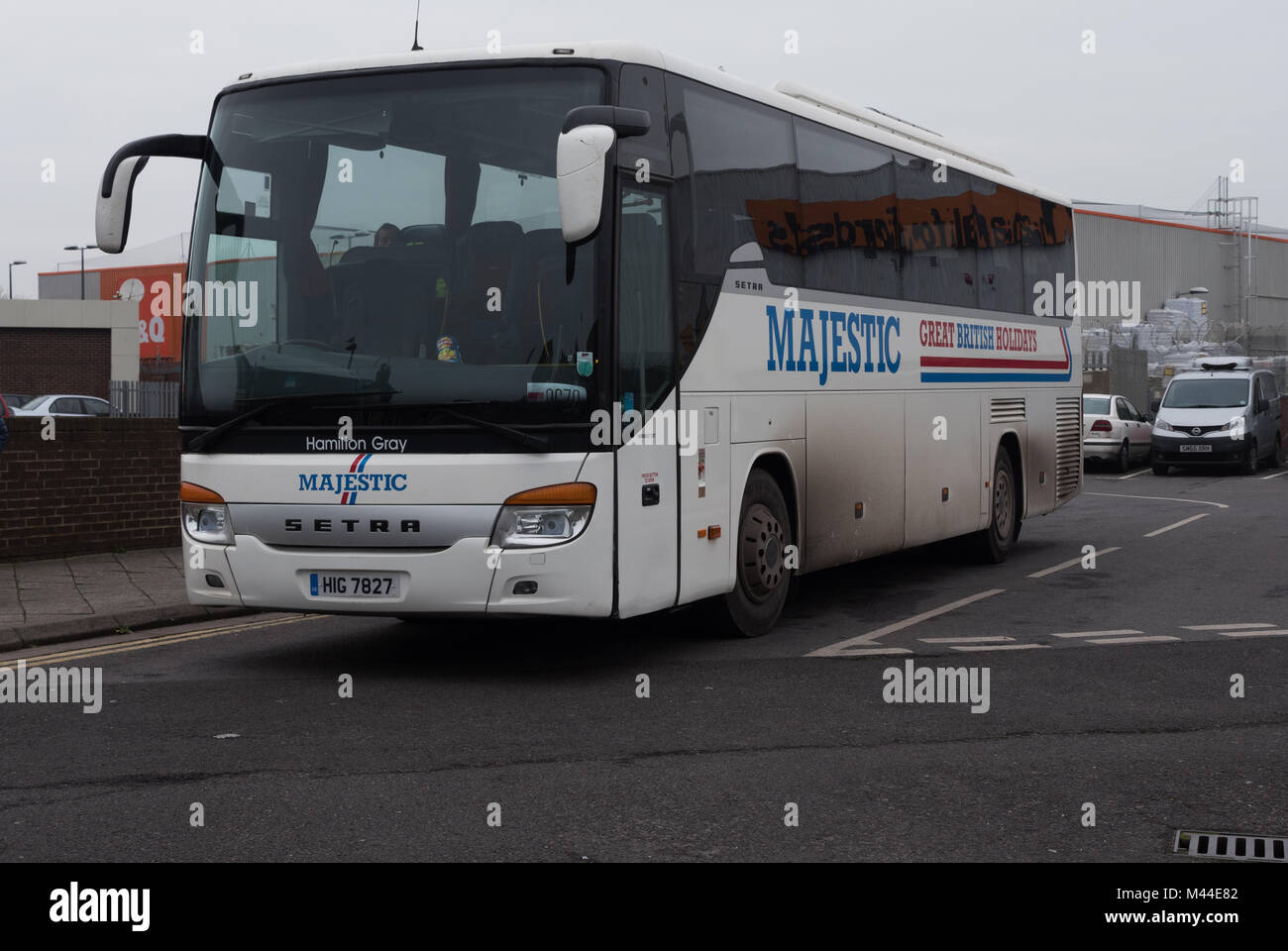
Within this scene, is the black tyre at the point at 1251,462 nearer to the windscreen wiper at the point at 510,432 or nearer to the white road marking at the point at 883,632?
the white road marking at the point at 883,632

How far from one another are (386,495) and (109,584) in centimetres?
542

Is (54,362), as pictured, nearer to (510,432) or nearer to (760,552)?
(760,552)

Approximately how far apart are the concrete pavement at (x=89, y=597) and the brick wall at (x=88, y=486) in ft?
0.89

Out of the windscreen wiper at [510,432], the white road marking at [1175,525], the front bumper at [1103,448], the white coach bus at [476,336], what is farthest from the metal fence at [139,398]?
the windscreen wiper at [510,432]

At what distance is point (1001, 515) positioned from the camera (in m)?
14.8

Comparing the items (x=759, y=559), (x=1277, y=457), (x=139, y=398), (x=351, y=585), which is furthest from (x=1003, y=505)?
(x=1277, y=457)

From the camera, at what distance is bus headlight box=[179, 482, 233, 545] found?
8.52 metres

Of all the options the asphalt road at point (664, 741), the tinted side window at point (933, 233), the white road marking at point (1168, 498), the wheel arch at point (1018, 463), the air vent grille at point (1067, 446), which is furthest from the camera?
the white road marking at point (1168, 498)

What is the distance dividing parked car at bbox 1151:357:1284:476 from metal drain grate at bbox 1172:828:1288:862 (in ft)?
86.8

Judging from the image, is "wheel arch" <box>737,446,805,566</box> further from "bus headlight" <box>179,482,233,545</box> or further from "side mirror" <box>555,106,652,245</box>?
"bus headlight" <box>179,482,233,545</box>

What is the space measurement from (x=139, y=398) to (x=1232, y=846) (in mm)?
26690

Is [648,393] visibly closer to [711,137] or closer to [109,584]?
[711,137]

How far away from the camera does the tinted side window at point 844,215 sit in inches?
415
